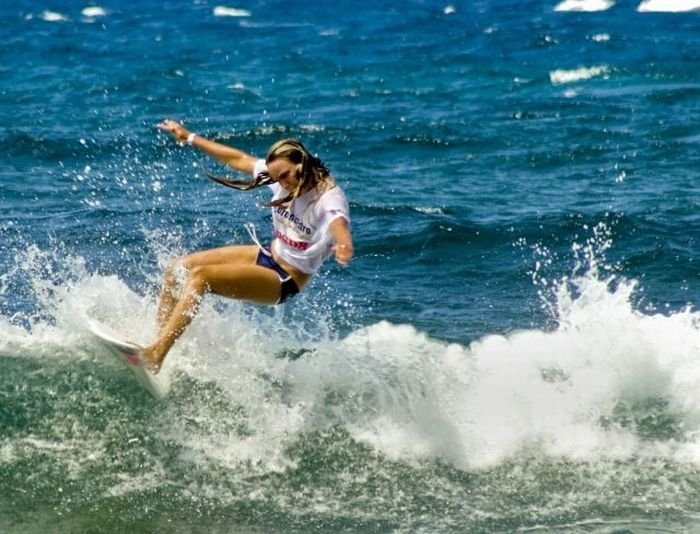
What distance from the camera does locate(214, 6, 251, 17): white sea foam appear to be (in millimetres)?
40156

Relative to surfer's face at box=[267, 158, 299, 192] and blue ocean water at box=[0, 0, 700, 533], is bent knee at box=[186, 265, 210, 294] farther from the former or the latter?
blue ocean water at box=[0, 0, 700, 533]

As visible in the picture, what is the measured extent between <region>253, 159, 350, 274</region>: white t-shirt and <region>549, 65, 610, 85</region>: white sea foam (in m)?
18.8

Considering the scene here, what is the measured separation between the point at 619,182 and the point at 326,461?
33.2ft

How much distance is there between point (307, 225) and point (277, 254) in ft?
1.32

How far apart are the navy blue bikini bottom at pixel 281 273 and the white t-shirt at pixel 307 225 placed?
0.08 meters

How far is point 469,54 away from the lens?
30.8 m

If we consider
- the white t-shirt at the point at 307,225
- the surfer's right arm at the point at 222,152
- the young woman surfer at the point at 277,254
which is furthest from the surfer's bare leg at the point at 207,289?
the surfer's right arm at the point at 222,152

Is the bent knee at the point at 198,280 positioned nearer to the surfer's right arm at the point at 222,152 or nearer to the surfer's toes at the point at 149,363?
the surfer's toes at the point at 149,363

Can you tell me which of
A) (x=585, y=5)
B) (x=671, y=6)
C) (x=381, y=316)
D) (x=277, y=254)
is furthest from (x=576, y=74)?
(x=277, y=254)

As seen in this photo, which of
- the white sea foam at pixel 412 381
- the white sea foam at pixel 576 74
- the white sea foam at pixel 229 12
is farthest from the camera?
the white sea foam at pixel 229 12

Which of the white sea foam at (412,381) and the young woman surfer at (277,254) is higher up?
the young woman surfer at (277,254)

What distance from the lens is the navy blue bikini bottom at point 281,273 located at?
31.0 ft

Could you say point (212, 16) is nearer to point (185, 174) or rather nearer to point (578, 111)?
point (578, 111)

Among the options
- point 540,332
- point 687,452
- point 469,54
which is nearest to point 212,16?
point 469,54
